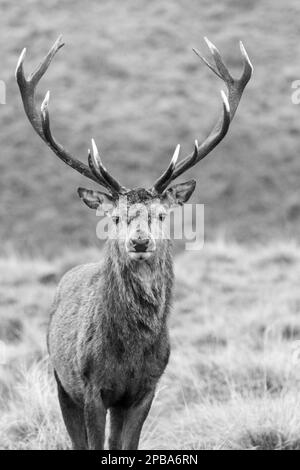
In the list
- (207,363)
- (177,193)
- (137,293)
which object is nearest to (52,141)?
(177,193)

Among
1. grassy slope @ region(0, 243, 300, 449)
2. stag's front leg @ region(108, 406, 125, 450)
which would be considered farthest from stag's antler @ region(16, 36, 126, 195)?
grassy slope @ region(0, 243, 300, 449)

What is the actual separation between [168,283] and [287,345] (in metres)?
2.80

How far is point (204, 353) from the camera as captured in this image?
7.34 m

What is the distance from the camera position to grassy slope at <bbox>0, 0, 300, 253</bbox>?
15.3 metres

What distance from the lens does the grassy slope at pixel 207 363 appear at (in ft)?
17.9

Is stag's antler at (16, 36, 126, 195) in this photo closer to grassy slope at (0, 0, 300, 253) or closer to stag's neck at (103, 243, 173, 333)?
stag's neck at (103, 243, 173, 333)

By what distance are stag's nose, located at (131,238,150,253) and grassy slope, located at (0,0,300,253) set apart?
32.0ft

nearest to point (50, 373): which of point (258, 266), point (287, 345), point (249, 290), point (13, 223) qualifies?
point (287, 345)

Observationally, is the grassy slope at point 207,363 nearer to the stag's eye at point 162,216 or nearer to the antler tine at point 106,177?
the stag's eye at point 162,216

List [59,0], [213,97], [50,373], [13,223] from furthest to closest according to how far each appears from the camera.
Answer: [59,0] → [213,97] → [13,223] → [50,373]

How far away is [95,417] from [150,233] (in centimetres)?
100

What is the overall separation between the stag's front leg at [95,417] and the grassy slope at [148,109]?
948cm

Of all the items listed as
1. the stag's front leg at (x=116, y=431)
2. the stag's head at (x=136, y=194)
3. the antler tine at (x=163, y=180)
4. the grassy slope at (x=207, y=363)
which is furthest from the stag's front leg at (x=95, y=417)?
the antler tine at (x=163, y=180)

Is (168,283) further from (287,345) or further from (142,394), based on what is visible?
(287,345)
